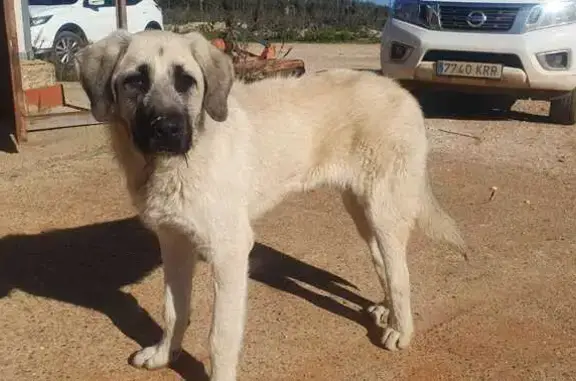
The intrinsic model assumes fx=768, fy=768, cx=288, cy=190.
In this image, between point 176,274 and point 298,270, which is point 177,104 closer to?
point 176,274

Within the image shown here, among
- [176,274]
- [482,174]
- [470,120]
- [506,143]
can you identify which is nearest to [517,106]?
[470,120]

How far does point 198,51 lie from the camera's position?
11.6 feet

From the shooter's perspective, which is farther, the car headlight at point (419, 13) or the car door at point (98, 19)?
the car door at point (98, 19)

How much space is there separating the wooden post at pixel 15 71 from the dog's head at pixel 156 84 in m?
4.81

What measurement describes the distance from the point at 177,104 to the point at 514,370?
88.4 inches

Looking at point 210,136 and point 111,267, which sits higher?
point 210,136

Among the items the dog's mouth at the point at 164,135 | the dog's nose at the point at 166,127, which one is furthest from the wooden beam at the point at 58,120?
the dog's nose at the point at 166,127

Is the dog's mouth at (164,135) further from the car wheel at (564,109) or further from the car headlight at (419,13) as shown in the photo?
the car wheel at (564,109)

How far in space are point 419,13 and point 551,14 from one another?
1.64 m

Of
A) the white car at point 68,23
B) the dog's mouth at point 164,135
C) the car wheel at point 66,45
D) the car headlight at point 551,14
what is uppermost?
the dog's mouth at point 164,135

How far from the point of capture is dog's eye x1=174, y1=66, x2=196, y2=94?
342cm

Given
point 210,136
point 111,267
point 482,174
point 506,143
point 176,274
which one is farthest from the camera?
point 506,143

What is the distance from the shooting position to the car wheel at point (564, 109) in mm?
9719

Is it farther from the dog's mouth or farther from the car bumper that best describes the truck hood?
the dog's mouth
